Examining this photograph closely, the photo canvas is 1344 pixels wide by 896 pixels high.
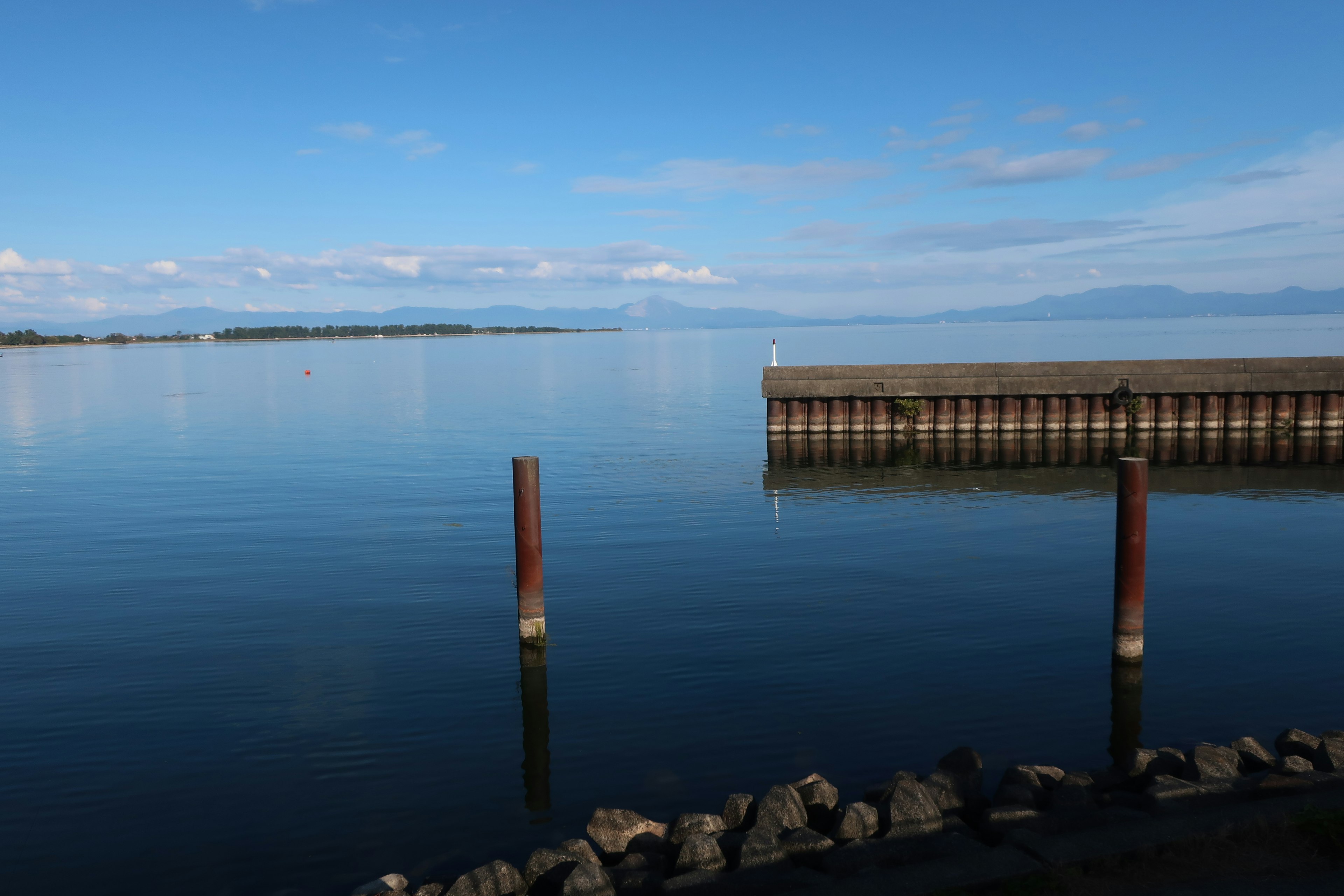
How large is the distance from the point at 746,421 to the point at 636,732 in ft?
122

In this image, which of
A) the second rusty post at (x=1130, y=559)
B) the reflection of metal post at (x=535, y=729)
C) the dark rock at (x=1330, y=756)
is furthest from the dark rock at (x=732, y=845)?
the second rusty post at (x=1130, y=559)

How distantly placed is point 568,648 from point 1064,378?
25084 millimetres

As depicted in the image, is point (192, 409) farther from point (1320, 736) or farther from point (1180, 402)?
point (1320, 736)

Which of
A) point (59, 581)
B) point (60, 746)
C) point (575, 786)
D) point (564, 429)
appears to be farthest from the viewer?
point (564, 429)

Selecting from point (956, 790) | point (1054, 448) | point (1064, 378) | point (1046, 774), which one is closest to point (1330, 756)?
point (1046, 774)

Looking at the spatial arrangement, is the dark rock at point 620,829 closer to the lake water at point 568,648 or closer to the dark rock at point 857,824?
the lake water at point 568,648

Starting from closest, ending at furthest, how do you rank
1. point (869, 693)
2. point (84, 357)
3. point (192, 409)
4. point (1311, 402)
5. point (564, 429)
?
point (869, 693)
point (1311, 402)
point (564, 429)
point (192, 409)
point (84, 357)

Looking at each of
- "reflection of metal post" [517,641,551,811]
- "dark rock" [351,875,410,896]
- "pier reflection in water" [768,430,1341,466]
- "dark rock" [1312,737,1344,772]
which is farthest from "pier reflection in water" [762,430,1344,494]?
"dark rock" [351,875,410,896]

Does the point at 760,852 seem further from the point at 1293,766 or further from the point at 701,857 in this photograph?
the point at 1293,766

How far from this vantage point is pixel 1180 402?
109 ft

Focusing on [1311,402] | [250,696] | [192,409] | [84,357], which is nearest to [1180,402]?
[1311,402]

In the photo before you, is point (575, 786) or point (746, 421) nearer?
point (575, 786)

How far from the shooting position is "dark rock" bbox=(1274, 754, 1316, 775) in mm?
8172

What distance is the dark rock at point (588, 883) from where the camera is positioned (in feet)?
23.3
